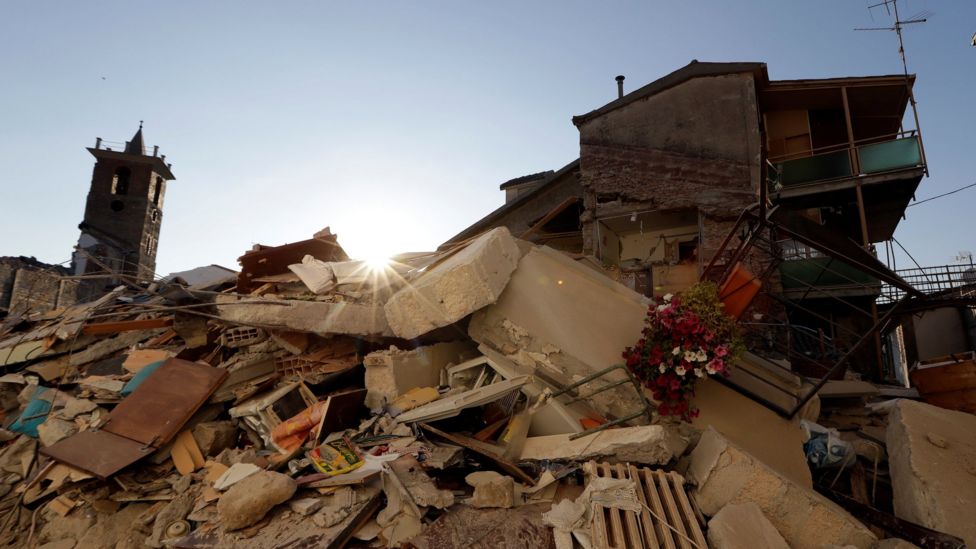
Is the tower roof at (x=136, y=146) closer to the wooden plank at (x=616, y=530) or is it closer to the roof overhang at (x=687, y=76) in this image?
the roof overhang at (x=687, y=76)

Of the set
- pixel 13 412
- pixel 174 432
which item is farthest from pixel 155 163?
pixel 174 432

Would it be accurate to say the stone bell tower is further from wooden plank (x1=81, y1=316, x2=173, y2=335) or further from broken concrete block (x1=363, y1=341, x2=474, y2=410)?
broken concrete block (x1=363, y1=341, x2=474, y2=410)

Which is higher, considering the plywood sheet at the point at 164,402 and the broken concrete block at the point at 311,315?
the broken concrete block at the point at 311,315

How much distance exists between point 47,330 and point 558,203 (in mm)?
12955

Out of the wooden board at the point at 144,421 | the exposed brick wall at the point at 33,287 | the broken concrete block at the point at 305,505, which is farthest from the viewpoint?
the exposed brick wall at the point at 33,287

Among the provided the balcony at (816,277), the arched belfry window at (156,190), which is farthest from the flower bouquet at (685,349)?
the arched belfry window at (156,190)

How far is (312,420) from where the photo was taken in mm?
3986

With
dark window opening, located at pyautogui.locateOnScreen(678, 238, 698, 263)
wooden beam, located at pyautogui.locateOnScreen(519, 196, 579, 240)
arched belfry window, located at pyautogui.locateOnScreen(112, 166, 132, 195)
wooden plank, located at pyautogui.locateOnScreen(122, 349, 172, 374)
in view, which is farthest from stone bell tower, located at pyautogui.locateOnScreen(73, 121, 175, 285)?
dark window opening, located at pyautogui.locateOnScreen(678, 238, 698, 263)

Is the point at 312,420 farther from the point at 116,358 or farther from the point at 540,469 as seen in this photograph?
the point at 116,358

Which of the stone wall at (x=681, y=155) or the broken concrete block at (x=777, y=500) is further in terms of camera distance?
the stone wall at (x=681, y=155)

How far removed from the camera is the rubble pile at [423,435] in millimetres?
2826

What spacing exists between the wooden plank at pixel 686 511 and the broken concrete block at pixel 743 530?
0.26 feet

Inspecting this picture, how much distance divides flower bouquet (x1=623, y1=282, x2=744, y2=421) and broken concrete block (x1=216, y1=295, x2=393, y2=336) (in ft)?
8.87

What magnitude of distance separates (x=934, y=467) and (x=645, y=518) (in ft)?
7.58
